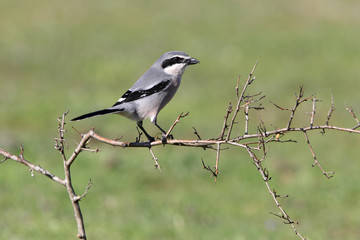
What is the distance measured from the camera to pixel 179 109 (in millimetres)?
13727

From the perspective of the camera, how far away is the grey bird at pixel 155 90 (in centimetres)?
544

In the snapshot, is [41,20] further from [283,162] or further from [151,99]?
[151,99]

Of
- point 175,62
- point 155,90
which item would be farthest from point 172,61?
point 155,90

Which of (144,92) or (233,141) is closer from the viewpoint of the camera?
(233,141)

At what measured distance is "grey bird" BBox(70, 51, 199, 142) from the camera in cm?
544

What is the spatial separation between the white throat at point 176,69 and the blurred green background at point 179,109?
111cm

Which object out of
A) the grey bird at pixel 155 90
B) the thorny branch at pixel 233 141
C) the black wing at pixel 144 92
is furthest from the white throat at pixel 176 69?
the thorny branch at pixel 233 141

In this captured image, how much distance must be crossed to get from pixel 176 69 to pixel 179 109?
26.7ft

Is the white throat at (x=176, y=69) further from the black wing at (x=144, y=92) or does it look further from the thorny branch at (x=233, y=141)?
the thorny branch at (x=233, y=141)

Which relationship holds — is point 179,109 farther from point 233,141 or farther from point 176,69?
point 233,141

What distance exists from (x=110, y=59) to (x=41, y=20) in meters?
4.59

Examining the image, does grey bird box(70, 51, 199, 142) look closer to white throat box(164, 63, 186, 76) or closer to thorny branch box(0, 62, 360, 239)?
white throat box(164, 63, 186, 76)

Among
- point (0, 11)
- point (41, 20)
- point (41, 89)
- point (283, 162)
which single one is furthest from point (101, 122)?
point (0, 11)

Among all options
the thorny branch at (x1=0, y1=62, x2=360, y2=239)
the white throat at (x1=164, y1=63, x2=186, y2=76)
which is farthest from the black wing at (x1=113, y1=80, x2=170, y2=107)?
the thorny branch at (x1=0, y1=62, x2=360, y2=239)
